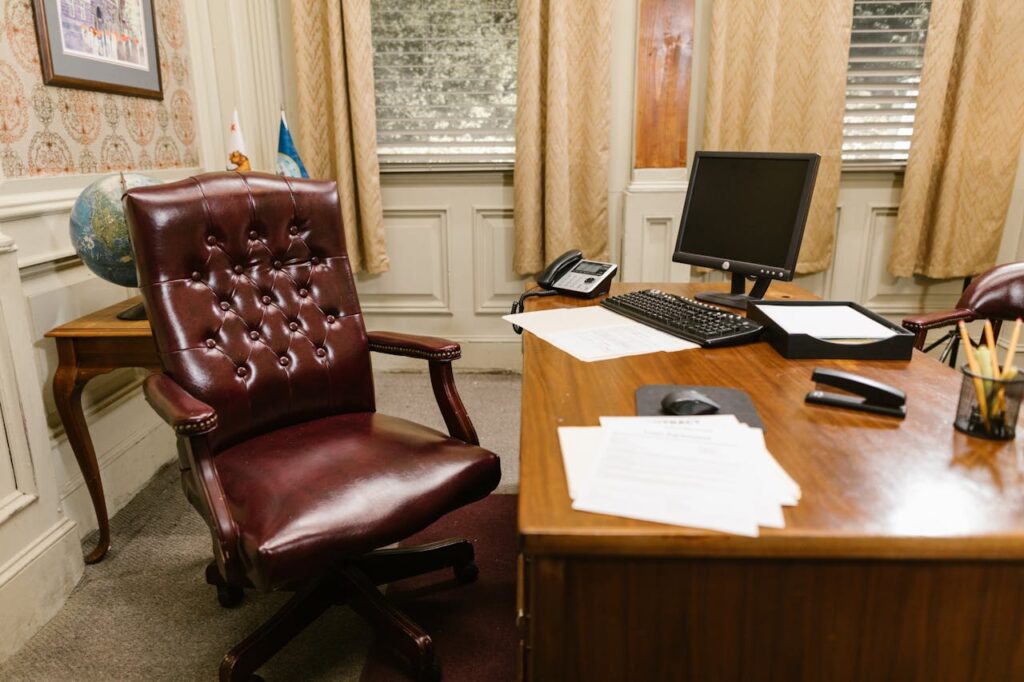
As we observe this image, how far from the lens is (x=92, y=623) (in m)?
1.70

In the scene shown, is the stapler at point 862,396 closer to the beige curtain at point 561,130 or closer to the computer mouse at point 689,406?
the computer mouse at point 689,406

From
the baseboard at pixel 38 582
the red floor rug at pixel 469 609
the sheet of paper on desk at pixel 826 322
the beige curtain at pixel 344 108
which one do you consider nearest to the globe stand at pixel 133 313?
the baseboard at pixel 38 582

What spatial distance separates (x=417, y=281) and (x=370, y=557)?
1903mm


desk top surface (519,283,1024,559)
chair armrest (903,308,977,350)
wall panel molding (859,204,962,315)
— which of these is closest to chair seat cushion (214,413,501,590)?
desk top surface (519,283,1024,559)

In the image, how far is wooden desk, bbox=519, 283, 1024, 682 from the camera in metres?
0.78

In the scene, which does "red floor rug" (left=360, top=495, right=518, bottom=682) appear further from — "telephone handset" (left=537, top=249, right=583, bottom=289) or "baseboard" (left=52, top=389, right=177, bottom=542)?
"baseboard" (left=52, top=389, right=177, bottom=542)

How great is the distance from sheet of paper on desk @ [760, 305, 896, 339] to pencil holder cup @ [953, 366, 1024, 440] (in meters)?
0.38

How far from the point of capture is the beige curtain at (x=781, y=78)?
290 centimetres

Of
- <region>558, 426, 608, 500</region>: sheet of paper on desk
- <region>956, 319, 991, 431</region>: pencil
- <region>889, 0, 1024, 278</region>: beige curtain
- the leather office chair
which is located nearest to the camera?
<region>558, 426, 608, 500</region>: sheet of paper on desk

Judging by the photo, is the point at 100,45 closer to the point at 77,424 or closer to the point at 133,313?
the point at 133,313

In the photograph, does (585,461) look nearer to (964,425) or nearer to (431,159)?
(964,425)

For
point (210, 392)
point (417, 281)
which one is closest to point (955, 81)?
point (417, 281)

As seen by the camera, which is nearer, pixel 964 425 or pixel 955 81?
pixel 964 425

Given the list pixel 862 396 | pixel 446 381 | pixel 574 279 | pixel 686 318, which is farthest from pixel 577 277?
pixel 862 396
